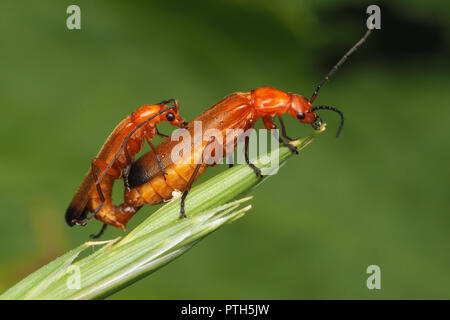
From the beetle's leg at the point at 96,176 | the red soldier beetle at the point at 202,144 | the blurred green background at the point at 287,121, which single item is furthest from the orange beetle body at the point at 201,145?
the blurred green background at the point at 287,121

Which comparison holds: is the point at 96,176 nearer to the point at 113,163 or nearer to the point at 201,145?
the point at 113,163

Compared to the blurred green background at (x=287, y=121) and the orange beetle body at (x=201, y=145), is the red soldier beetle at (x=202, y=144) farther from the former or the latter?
the blurred green background at (x=287, y=121)

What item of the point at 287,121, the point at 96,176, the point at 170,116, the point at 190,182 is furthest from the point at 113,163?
the point at 287,121

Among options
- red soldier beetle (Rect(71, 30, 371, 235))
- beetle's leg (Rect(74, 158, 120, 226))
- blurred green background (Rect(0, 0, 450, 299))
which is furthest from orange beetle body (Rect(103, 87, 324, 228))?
blurred green background (Rect(0, 0, 450, 299))

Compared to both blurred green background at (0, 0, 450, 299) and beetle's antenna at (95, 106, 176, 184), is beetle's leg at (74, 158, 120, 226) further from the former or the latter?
blurred green background at (0, 0, 450, 299)
